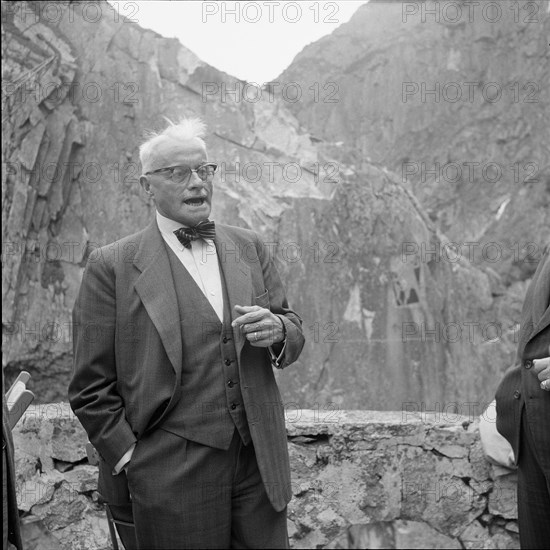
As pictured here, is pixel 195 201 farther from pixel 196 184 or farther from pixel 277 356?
pixel 277 356

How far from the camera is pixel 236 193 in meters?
9.48

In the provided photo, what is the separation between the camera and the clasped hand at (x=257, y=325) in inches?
67.5

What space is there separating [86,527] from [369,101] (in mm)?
25092

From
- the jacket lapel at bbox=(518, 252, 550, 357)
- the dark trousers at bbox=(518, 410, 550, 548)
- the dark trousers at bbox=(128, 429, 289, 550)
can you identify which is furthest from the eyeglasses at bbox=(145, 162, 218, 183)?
the dark trousers at bbox=(518, 410, 550, 548)

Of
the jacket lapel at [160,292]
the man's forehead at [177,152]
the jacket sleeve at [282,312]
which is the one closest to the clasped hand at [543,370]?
the jacket sleeve at [282,312]

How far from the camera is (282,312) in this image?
1.94 meters

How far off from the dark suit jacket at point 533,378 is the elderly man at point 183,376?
Answer: 2.02ft

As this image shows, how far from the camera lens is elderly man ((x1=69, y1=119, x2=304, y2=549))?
170 cm

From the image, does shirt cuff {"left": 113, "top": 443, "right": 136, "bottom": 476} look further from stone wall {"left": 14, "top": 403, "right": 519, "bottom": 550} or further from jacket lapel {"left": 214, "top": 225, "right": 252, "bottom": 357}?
stone wall {"left": 14, "top": 403, "right": 519, "bottom": 550}

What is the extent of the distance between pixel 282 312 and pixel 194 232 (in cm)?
32

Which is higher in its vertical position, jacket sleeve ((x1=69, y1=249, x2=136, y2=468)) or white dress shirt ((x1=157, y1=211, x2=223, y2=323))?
white dress shirt ((x1=157, y1=211, x2=223, y2=323))

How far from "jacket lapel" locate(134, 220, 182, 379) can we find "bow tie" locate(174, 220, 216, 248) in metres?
0.05

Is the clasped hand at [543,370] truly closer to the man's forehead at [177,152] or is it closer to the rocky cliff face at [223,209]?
the man's forehead at [177,152]

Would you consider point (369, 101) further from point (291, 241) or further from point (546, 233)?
point (291, 241)
